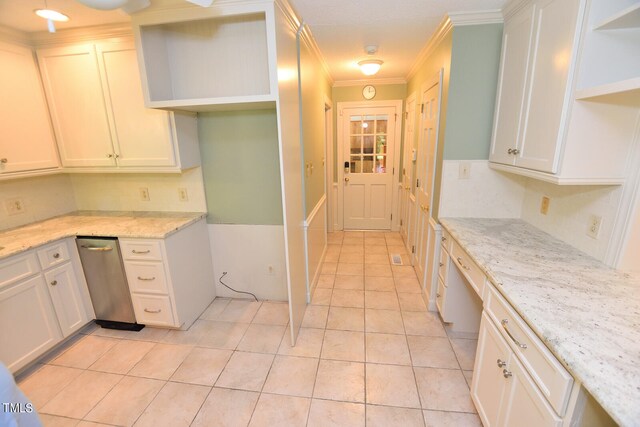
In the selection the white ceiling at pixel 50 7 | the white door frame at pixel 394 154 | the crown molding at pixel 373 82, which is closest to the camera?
the white ceiling at pixel 50 7

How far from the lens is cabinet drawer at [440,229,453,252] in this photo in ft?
6.92

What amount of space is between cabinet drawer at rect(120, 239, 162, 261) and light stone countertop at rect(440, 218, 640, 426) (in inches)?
84.5

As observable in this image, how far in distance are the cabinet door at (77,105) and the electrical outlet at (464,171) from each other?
9.15 feet

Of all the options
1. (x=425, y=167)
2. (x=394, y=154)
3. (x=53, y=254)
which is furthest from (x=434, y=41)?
(x=53, y=254)

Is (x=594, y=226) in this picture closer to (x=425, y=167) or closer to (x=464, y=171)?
(x=464, y=171)

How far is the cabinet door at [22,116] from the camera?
206 cm

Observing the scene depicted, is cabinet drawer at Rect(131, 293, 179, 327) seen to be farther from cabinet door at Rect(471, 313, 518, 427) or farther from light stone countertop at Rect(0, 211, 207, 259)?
cabinet door at Rect(471, 313, 518, 427)

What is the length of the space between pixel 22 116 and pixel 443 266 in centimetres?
344

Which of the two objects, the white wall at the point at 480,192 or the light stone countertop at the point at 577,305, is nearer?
the light stone countertop at the point at 577,305

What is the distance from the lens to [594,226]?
57.8 inches

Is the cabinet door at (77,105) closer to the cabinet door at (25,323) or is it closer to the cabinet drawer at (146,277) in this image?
the cabinet drawer at (146,277)

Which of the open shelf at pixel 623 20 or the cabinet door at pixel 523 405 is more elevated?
→ the open shelf at pixel 623 20

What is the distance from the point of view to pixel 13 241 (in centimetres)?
198

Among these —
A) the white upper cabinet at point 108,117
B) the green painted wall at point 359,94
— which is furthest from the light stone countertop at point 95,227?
the green painted wall at point 359,94
